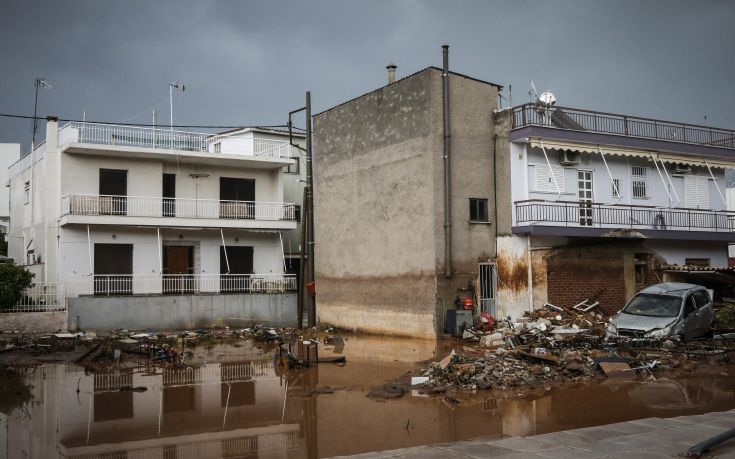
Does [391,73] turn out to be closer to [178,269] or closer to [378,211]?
[378,211]

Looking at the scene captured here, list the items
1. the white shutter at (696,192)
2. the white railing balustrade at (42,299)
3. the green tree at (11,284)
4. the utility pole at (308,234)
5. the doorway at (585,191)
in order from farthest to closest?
the utility pole at (308,234) < the white shutter at (696,192) < the doorway at (585,191) < the white railing balustrade at (42,299) < the green tree at (11,284)

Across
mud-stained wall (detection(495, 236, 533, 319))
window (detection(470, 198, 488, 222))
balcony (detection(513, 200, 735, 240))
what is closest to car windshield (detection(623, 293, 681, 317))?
balcony (detection(513, 200, 735, 240))

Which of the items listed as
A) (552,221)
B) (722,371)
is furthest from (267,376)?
(552,221)

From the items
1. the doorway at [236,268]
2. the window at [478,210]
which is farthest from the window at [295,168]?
the window at [478,210]

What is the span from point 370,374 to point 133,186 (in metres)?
17.5

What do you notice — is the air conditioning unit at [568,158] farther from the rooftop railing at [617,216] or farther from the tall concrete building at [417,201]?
the tall concrete building at [417,201]

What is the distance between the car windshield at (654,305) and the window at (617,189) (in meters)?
7.46

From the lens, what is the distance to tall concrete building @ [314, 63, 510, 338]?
22.9 m

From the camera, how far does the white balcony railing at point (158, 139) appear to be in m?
27.3

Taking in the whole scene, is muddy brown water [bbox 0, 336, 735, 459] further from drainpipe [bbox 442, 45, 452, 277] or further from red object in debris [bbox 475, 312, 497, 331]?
drainpipe [bbox 442, 45, 452, 277]

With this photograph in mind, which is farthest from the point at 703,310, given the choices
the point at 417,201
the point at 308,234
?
the point at 308,234

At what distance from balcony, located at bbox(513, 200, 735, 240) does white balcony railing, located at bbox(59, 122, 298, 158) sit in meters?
13.4

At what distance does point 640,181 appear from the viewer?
87.1 ft

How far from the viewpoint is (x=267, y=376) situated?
15.9m
